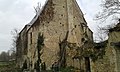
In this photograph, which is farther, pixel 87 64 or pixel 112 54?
pixel 87 64

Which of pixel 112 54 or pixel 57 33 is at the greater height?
pixel 57 33

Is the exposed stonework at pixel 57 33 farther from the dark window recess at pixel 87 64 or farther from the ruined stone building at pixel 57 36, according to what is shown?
the dark window recess at pixel 87 64

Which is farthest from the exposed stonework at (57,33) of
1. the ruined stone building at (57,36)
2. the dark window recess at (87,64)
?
the dark window recess at (87,64)

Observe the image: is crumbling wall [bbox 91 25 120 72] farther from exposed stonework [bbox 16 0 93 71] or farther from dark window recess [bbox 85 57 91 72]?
exposed stonework [bbox 16 0 93 71]

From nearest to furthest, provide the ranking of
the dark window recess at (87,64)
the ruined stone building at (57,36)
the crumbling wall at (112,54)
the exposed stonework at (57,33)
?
the crumbling wall at (112,54), the dark window recess at (87,64), the ruined stone building at (57,36), the exposed stonework at (57,33)

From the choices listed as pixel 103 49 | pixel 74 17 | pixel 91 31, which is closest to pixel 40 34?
pixel 74 17

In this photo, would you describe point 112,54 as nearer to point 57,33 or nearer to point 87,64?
point 87,64

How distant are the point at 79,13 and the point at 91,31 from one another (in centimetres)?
358

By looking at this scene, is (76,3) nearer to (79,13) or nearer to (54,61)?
(79,13)

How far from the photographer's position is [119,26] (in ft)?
68.5

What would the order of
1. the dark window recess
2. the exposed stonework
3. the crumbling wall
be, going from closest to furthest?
the crumbling wall → the dark window recess → the exposed stonework

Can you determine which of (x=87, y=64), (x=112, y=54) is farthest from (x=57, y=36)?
(x=112, y=54)

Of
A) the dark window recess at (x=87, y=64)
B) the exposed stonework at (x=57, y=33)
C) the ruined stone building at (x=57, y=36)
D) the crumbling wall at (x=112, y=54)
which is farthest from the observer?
the exposed stonework at (x=57, y=33)

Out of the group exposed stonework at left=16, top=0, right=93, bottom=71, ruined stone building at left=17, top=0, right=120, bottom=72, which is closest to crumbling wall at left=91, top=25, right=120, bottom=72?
ruined stone building at left=17, top=0, right=120, bottom=72
